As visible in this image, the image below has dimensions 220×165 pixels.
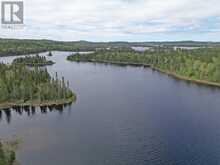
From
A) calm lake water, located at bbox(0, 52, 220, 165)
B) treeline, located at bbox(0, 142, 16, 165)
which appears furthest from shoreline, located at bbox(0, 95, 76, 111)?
treeline, located at bbox(0, 142, 16, 165)

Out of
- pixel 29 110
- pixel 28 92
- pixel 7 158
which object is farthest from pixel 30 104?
pixel 7 158

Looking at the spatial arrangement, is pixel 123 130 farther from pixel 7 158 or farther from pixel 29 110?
pixel 29 110

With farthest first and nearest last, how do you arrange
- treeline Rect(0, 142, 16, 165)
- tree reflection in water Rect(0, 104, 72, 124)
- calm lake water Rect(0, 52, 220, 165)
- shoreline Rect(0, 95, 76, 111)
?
shoreline Rect(0, 95, 76, 111), tree reflection in water Rect(0, 104, 72, 124), calm lake water Rect(0, 52, 220, 165), treeline Rect(0, 142, 16, 165)

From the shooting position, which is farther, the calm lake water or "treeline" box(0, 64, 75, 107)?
"treeline" box(0, 64, 75, 107)

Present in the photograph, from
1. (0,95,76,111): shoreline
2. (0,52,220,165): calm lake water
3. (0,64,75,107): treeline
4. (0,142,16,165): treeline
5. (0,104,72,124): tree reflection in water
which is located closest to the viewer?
(0,142,16,165): treeline

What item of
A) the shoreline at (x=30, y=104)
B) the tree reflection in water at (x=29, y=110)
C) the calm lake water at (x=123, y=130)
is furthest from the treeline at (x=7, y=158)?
the shoreline at (x=30, y=104)

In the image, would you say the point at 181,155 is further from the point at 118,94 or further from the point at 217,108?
the point at 118,94

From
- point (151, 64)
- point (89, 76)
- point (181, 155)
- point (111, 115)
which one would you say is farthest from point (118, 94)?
point (151, 64)

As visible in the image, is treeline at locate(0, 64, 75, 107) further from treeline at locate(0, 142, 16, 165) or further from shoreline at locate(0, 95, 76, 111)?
treeline at locate(0, 142, 16, 165)

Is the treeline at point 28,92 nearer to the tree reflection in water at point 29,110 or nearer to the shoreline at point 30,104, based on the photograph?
the shoreline at point 30,104
